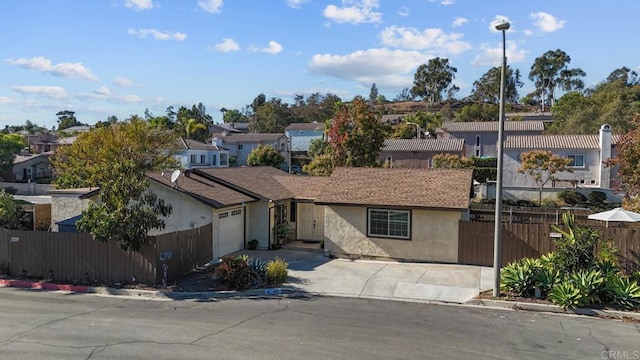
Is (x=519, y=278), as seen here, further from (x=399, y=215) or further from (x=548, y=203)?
(x=548, y=203)

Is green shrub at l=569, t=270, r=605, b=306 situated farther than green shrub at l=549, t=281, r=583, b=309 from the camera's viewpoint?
Yes

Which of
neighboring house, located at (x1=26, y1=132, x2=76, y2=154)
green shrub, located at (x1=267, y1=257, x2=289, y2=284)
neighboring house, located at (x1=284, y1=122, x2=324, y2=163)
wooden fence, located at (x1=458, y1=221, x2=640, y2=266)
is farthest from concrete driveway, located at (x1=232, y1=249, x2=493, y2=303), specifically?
neighboring house, located at (x1=26, y1=132, x2=76, y2=154)

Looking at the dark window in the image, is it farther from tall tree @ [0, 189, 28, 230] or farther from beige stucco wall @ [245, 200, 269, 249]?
tall tree @ [0, 189, 28, 230]

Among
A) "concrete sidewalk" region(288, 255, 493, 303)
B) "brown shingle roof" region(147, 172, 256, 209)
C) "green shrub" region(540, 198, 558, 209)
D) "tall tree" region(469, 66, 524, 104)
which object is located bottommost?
"concrete sidewalk" region(288, 255, 493, 303)

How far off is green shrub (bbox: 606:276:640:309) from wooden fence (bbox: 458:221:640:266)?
3298 millimetres

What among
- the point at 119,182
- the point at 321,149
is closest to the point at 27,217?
the point at 119,182

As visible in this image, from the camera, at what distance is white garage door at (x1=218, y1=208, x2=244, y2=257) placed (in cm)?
2097

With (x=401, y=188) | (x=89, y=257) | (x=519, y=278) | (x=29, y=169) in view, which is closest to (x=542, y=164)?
(x=401, y=188)

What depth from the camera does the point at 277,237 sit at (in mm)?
23719

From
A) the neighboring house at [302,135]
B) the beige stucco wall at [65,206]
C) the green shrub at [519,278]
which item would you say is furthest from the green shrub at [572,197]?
the neighboring house at [302,135]

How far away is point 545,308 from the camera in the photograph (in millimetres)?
13664

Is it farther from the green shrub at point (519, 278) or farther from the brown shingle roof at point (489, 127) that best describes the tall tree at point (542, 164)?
the brown shingle roof at point (489, 127)

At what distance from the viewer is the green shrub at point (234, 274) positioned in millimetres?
15812

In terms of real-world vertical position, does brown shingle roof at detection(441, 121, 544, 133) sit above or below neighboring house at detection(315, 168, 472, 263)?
above
